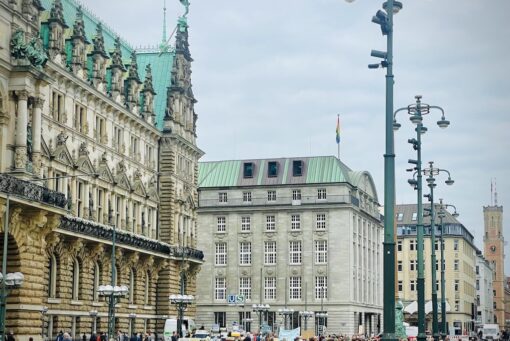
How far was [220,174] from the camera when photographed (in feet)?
412

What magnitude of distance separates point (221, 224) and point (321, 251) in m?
13.0

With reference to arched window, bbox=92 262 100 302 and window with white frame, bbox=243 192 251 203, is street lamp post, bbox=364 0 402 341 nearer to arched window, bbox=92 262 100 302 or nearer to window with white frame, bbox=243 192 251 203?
arched window, bbox=92 262 100 302

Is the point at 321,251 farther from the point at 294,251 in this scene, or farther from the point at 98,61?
the point at 98,61

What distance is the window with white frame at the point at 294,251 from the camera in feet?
394

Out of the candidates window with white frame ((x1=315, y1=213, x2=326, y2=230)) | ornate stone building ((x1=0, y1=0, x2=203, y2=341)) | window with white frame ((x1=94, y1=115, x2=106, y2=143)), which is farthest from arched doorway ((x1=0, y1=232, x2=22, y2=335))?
window with white frame ((x1=315, y1=213, x2=326, y2=230))

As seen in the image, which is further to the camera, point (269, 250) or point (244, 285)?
point (244, 285)

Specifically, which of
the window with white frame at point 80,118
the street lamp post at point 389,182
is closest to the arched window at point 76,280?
the window with white frame at point 80,118

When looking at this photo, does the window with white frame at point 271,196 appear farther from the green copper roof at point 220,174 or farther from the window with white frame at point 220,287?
the window with white frame at point 220,287

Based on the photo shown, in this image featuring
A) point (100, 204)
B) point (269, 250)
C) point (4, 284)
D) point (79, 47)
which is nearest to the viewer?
point (4, 284)

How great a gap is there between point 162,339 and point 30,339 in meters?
33.1

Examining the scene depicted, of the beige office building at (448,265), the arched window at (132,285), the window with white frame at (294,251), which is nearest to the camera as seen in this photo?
the arched window at (132,285)

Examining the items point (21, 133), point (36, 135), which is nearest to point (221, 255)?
point (36, 135)

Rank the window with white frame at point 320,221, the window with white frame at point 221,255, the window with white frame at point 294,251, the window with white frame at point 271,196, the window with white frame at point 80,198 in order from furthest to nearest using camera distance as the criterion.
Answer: the window with white frame at point 221,255
the window with white frame at point 271,196
the window with white frame at point 294,251
the window with white frame at point 320,221
the window with white frame at point 80,198

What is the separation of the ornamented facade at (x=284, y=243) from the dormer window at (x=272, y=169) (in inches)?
5.5
